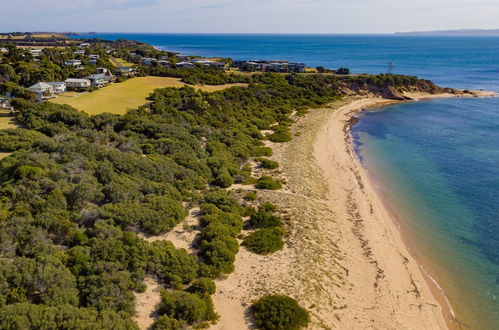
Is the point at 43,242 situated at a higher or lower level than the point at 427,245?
higher

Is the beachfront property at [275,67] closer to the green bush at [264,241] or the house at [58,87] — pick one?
the house at [58,87]

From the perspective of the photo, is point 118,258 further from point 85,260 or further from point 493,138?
point 493,138

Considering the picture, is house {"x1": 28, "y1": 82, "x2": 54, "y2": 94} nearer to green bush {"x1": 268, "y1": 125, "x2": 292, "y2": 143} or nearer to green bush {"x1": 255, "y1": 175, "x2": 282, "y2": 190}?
green bush {"x1": 268, "y1": 125, "x2": 292, "y2": 143}

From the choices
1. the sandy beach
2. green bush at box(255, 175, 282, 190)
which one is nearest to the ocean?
the sandy beach

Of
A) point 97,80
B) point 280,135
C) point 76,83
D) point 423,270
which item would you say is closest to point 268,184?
point 423,270

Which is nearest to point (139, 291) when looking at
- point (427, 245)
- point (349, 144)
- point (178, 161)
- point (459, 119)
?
point (178, 161)

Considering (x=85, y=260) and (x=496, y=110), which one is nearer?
(x=85, y=260)

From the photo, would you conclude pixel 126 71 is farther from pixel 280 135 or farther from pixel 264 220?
pixel 264 220

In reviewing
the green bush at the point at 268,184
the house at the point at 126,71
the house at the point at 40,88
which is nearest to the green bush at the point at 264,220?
the green bush at the point at 268,184
